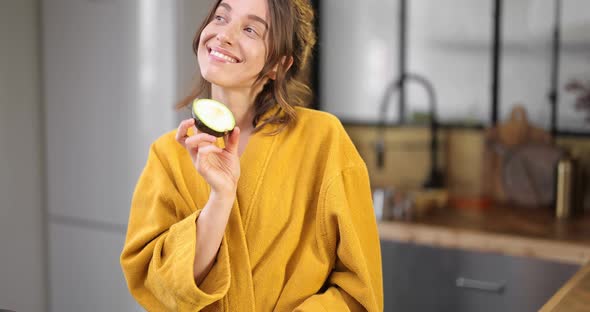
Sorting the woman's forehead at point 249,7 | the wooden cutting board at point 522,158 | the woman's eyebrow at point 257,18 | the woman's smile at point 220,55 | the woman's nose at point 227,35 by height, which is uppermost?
the woman's forehead at point 249,7

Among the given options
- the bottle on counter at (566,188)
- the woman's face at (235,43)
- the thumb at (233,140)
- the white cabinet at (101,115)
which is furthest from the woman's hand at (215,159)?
the bottle on counter at (566,188)

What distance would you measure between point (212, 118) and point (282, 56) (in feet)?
0.73

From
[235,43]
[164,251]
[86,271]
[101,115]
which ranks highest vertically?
[235,43]

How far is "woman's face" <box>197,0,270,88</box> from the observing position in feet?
4.00

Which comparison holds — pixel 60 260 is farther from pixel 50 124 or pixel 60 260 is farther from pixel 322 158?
pixel 322 158

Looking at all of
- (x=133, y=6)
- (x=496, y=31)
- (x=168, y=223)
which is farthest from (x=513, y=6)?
(x=168, y=223)

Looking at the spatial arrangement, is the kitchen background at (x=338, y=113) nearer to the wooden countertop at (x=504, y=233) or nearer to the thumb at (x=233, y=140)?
the wooden countertop at (x=504, y=233)

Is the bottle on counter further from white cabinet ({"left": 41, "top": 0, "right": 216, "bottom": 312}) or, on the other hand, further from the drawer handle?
white cabinet ({"left": 41, "top": 0, "right": 216, "bottom": 312})

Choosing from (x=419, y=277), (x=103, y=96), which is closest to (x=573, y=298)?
(x=419, y=277)

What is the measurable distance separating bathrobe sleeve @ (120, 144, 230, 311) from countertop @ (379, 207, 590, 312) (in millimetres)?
1465

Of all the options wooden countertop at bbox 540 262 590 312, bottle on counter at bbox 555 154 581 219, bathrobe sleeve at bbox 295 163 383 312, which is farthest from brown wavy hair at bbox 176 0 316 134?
bottle on counter at bbox 555 154 581 219

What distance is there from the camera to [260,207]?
4.17ft

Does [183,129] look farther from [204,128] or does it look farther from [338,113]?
[338,113]

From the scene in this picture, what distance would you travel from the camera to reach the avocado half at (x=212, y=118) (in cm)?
110
